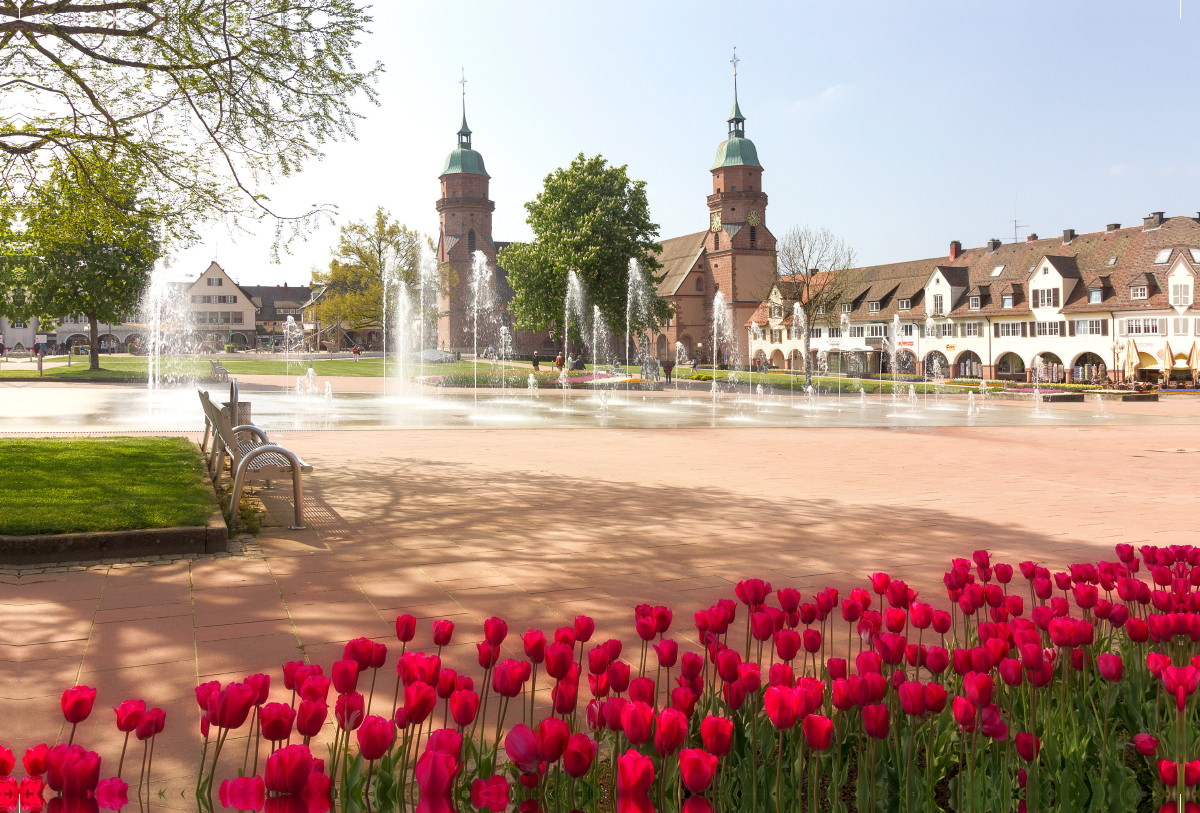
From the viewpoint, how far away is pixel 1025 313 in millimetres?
60875

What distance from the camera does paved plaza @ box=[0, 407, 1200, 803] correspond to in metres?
4.19

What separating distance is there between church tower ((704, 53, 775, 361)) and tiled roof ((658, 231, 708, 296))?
365 cm

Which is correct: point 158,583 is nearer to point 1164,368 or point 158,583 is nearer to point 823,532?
point 823,532

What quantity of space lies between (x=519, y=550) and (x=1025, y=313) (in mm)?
62383

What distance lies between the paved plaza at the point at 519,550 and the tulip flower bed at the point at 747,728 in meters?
0.92

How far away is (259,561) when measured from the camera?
19.9 feet

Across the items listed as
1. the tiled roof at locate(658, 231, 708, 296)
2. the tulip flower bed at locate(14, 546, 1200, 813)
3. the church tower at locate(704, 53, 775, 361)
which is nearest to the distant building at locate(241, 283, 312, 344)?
the tiled roof at locate(658, 231, 708, 296)

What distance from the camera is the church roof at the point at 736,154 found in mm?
81188

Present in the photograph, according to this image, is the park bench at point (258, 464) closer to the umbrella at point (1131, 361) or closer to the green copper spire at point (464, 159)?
the umbrella at point (1131, 361)

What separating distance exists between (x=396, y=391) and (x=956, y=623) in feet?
102

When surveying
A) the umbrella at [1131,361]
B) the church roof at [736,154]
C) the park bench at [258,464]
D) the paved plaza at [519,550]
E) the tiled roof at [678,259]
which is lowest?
the paved plaza at [519,550]

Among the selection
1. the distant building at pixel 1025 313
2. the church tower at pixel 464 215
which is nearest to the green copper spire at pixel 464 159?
the church tower at pixel 464 215

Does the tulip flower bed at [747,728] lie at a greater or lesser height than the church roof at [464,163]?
lesser

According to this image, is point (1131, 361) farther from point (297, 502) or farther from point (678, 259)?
point (678, 259)
